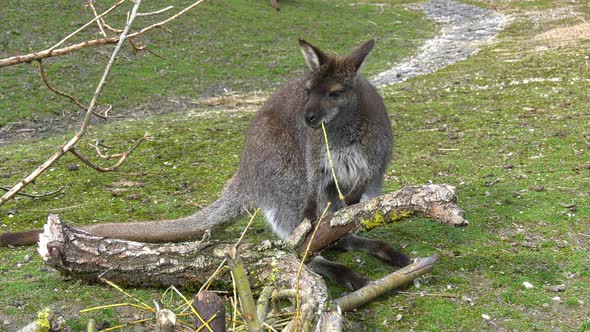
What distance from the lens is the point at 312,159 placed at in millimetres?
4379

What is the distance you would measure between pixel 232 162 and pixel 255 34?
7.73 m

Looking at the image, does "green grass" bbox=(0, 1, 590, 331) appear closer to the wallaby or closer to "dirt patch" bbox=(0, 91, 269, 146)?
"dirt patch" bbox=(0, 91, 269, 146)

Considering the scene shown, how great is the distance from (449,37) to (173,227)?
39.6ft

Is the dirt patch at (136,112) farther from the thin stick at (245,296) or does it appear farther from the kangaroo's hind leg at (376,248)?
the thin stick at (245,296)

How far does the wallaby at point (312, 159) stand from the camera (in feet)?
14.1

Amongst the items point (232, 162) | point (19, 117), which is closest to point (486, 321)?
point (232, 162)

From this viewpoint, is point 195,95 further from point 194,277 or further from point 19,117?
point 194,277

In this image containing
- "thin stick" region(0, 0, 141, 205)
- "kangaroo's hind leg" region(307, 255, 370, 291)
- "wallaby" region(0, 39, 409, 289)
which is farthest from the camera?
"wallaby" region(0, 39, 409, 289)

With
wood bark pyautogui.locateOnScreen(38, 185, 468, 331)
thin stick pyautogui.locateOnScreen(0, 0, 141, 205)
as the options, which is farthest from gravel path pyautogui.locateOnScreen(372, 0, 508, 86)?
thin stick pyautogui.locateOnScreen(0, 0, 141, 205)

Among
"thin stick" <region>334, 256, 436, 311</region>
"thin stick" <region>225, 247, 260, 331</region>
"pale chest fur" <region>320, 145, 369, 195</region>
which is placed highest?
"thin stick" <region>225, 247, 260, 331</region>

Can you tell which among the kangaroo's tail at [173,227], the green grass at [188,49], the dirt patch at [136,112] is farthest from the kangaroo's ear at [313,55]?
the green grass at [188,49]

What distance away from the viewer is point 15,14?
1231 cm

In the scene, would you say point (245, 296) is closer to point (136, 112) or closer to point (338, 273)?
point (338, 273)

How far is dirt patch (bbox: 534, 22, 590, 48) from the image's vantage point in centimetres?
1200
